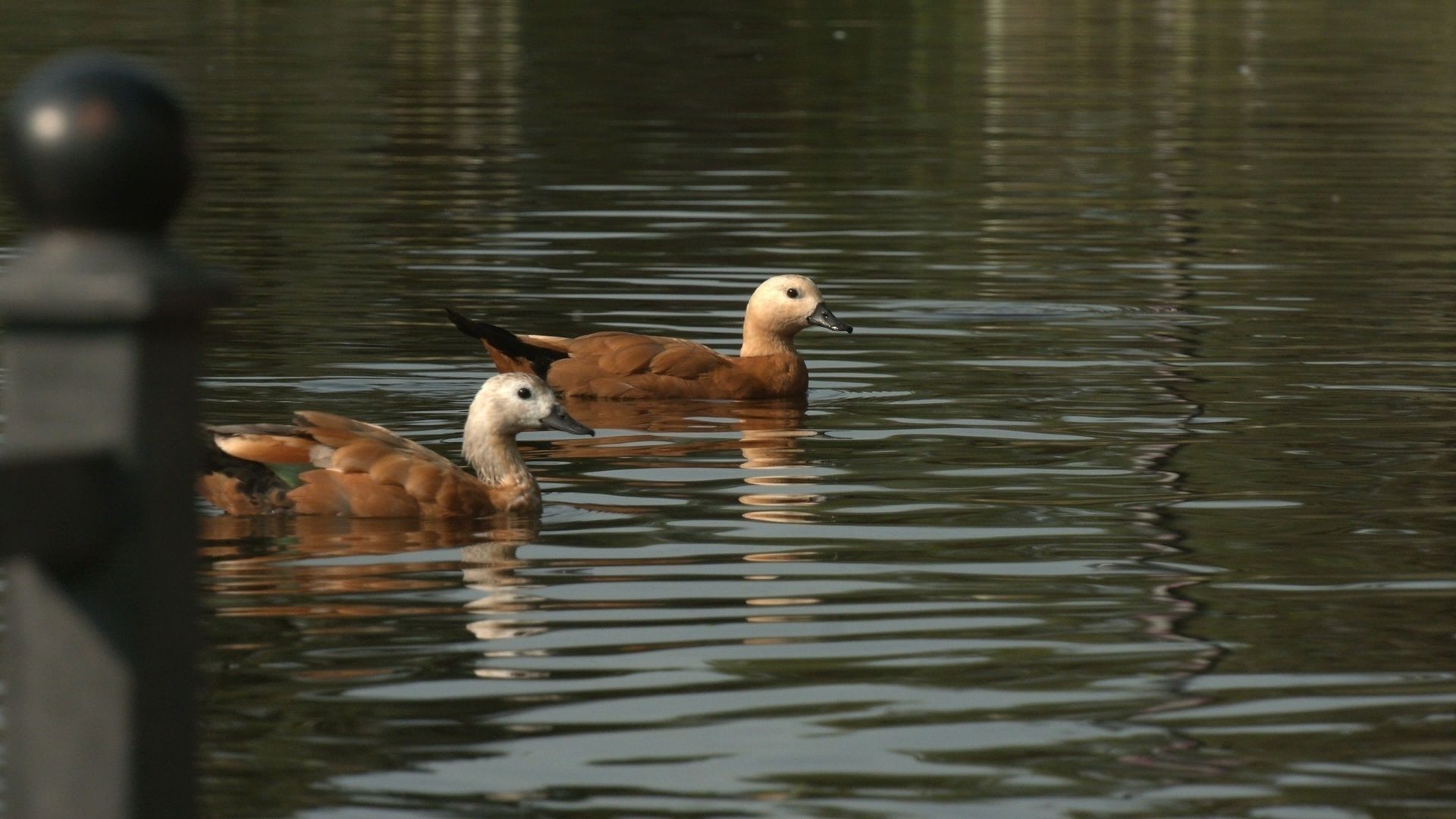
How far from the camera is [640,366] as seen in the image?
13.4 meters

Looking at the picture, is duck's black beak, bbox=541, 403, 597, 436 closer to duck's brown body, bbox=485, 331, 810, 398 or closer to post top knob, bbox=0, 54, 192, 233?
duck's brown body, bbox=485, 331, 810, 398

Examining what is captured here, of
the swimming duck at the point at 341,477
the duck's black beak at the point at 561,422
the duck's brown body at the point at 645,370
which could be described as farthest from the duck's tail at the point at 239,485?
the duck's brown body at the point at 645,370

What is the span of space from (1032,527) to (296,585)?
2.87 m

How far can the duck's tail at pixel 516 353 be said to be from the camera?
1317cm

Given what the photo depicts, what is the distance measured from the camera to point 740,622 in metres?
7.99

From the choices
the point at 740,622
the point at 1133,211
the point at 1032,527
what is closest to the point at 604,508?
the point at 1032,527

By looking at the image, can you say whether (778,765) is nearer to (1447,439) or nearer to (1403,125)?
(1447,439)

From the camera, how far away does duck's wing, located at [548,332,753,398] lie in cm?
1338

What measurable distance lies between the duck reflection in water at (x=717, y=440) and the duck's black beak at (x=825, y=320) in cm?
72

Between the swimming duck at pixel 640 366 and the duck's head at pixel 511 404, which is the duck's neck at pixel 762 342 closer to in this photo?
the swimming duck at pixel 640 366

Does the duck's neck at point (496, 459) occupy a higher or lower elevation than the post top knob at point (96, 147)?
lower

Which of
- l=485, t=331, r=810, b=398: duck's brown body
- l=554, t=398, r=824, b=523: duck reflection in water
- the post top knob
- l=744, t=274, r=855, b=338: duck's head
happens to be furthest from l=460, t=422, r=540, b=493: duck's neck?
the post top knob

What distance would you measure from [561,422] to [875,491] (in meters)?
1.37

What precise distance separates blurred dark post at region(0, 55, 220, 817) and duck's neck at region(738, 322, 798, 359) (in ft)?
35.9
